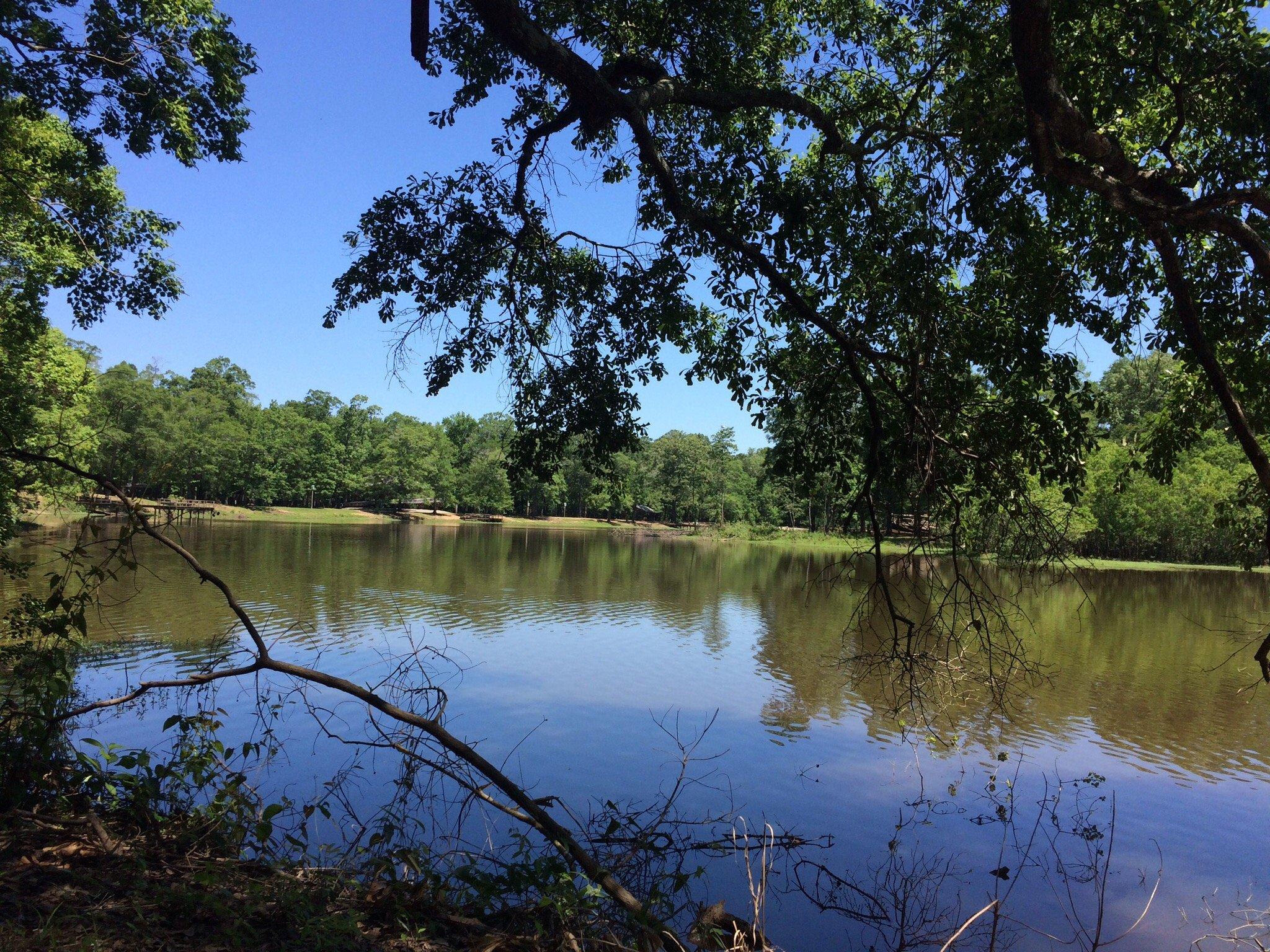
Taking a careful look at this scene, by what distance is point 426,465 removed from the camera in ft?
244

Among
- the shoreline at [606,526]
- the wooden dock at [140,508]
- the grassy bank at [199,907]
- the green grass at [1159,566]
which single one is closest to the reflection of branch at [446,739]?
the wooden dock at [140,508]

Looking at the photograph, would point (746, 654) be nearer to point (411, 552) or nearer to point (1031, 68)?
point (1031, 68)

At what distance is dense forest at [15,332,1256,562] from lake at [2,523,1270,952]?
657cm

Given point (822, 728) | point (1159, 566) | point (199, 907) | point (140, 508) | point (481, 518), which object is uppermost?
point (140, 508)

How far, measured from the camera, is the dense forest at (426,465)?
43344 mm

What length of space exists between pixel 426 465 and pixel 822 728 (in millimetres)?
67827

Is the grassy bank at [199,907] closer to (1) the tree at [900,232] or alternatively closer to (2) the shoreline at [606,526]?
(1) the tree at [900,232]

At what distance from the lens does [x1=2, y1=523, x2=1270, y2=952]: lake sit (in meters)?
6.49

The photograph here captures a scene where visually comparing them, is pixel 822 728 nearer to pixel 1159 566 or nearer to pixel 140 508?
pixel 140 508

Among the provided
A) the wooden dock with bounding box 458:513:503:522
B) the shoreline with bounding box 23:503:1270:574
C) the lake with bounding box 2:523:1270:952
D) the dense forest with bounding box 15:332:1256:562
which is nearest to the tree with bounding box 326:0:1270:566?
the lake with bounding box 2:523:1270:952

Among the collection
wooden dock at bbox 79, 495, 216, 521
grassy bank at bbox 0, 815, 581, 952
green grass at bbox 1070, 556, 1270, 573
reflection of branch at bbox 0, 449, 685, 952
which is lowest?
green grass at bbox 1070, 556, 1270, 573

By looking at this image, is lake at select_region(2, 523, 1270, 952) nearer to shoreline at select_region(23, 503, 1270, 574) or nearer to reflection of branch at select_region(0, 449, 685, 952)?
reflection of branch at select_region(0, 449, 685, 952)

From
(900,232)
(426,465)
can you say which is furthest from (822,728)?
(426,465)

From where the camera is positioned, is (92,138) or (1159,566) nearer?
(92,138)
